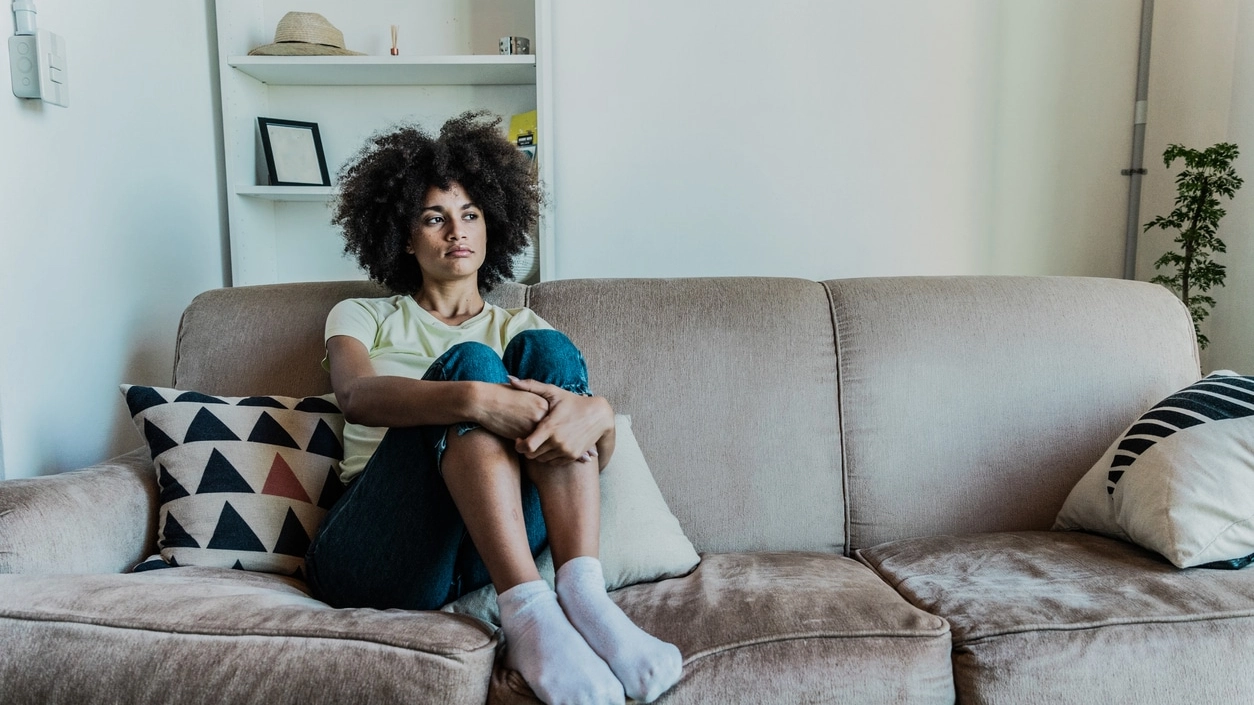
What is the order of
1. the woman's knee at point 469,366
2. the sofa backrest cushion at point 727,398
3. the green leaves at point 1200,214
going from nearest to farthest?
the woman's knee at point 469,366 < the sofa backrest cushion at point 727,398 < the green leaves at point 1200,214

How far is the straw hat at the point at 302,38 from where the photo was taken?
7.18 ft

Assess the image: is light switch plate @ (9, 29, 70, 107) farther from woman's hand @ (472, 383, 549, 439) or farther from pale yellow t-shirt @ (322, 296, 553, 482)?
woman's hand @ (472, 383, 549, 439)

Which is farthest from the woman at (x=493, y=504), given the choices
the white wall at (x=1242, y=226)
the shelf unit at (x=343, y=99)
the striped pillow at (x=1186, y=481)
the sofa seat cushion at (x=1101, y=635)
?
the white wall at (x=1242, y=226)

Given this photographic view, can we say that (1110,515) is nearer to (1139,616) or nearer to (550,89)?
(1139,616)

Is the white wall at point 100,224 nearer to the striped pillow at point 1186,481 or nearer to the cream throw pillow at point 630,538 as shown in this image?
the cream throw pillow at point 630,538

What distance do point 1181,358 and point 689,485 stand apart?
3.20ft

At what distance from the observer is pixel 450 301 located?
1.60 metres

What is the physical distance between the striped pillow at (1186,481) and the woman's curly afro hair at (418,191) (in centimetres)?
114

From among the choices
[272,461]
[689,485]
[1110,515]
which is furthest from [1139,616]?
[272,461]

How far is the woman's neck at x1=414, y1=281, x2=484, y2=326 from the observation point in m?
1.59

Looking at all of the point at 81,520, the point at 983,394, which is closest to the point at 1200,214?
the point at 983,394

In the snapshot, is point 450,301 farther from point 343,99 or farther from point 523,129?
point 343,99

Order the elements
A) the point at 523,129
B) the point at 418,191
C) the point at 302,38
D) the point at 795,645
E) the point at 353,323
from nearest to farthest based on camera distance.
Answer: the point at 795,645 < the point at 353,323 < the point at 418,191 < the point at 302,38 < the point at 523,129

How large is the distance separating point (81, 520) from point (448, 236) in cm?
70
